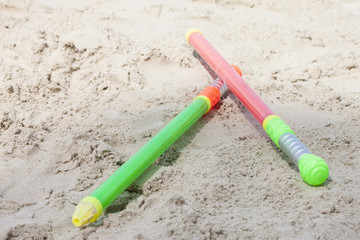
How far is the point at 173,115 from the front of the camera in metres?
1.64

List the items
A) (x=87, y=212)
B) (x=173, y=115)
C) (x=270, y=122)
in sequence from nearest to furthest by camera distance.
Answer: (x=87, y=212) → (x=270, y=122) → (x=173, y=115)

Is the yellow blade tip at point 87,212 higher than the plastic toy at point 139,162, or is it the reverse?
the plastic toy at point 139,162

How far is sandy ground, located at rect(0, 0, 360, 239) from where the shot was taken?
1.19 metres

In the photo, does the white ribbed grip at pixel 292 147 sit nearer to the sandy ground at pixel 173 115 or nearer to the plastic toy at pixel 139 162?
the sandy ground at pixel 173 115

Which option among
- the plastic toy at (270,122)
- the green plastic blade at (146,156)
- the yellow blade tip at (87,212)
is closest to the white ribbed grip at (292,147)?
the plastic toy at (270,122)

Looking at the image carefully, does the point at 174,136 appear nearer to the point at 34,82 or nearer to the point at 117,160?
the point at 117,160

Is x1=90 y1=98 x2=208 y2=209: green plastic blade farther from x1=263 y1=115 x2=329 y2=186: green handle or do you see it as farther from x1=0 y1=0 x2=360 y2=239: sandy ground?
x1=263 y1=115 x2=329 y2=186: green handle

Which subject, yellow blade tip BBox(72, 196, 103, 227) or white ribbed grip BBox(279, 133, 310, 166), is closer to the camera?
yellow blade tip BBox(72, 196, 103, 227)

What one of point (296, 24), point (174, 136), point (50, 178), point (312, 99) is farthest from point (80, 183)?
point (296, 24)

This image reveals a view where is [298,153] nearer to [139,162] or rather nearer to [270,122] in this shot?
[270,122]

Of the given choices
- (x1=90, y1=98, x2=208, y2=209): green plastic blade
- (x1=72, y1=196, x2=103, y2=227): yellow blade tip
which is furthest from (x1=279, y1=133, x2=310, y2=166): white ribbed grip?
(x1=72, y1=196, x2=103, y2=227): yellow blade tip

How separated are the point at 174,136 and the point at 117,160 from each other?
0.68 feet

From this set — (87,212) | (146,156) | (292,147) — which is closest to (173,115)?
(146,156)

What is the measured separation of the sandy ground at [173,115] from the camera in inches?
46.7
